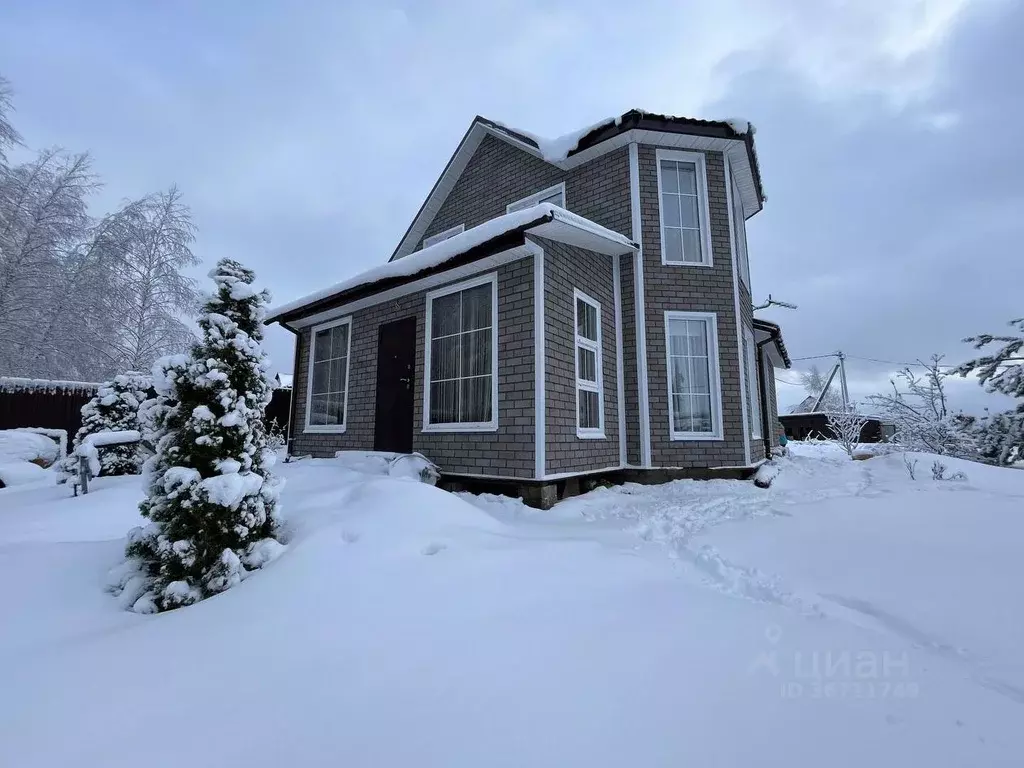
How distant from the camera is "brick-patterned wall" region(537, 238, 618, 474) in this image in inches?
208

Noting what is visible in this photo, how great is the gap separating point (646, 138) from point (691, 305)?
9.77 ft

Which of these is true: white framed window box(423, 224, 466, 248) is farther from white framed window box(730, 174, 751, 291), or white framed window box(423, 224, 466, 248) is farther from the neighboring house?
white framed window box(730, 174, 751, 291)

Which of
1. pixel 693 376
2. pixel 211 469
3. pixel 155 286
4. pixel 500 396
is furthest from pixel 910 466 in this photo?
pixel 155 286

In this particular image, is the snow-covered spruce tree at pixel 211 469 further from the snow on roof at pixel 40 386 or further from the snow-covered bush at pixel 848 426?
the snow-covered bush at pixel 848 426

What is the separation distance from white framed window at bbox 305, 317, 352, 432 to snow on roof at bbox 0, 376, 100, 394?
806cm

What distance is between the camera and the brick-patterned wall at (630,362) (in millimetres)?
6938

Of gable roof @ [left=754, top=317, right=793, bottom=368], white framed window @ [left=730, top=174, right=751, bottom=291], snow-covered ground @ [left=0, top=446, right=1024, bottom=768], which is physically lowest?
snow-covered ground @ [left=0, top=446, right=1024, bottom=768]

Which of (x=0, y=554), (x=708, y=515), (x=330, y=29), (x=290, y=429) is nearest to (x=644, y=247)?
(x=708, y=515)

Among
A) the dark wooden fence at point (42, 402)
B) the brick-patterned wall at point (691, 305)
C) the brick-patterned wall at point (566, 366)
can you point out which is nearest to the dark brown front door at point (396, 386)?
the brick-patterned wall at point (566, 366)

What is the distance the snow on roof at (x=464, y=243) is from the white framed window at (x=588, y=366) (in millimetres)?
1027

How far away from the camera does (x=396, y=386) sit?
678 cm

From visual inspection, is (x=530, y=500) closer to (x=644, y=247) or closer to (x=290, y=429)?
(x=644, y=247)

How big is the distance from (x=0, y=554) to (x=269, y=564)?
2120mm

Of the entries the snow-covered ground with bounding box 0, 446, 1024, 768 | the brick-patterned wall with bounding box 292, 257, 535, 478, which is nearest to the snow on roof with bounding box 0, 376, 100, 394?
the brick-patterned wall with bounding box 292, 257, 535, 478
